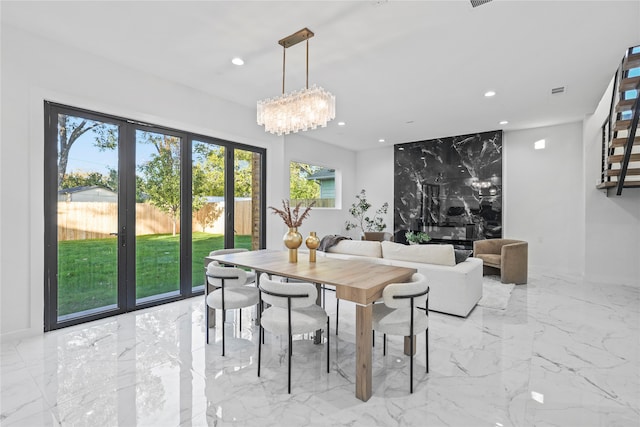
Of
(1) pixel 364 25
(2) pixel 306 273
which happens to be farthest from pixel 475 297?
(1) pixel 364 25

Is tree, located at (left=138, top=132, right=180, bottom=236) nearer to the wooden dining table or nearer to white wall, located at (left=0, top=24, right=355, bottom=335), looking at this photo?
white wall, located at (left=0, top=24, right=355, bottom=335)

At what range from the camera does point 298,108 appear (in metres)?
2.80

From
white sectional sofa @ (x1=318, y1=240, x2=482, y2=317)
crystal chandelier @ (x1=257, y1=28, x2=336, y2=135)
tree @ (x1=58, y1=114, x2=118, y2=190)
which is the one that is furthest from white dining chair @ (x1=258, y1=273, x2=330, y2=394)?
tree @ (x1=58, y1=114, x2=118, y2=190)

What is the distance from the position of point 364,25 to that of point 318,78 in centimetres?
117

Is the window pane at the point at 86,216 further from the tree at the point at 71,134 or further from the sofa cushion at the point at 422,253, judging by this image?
the sofa cushion at the point at 422,253

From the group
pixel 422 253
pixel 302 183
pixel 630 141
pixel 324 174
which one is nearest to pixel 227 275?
pixel 422 253

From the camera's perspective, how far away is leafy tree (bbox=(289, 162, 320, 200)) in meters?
6.80

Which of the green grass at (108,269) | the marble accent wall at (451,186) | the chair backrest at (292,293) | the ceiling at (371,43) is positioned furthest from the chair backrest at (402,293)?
the marble accent wall at (451,186)

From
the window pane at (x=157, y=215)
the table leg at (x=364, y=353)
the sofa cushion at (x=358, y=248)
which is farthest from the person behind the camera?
the sofa cushion at (x=358, y=248)

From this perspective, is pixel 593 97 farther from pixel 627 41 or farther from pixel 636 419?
pixel 636 419

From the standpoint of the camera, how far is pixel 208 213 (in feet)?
14.7

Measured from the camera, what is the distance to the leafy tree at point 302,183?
680cm

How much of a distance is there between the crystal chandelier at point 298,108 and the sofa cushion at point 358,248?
6.11 feet

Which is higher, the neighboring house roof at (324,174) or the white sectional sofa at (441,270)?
the neighboring house roof at (324,174)
